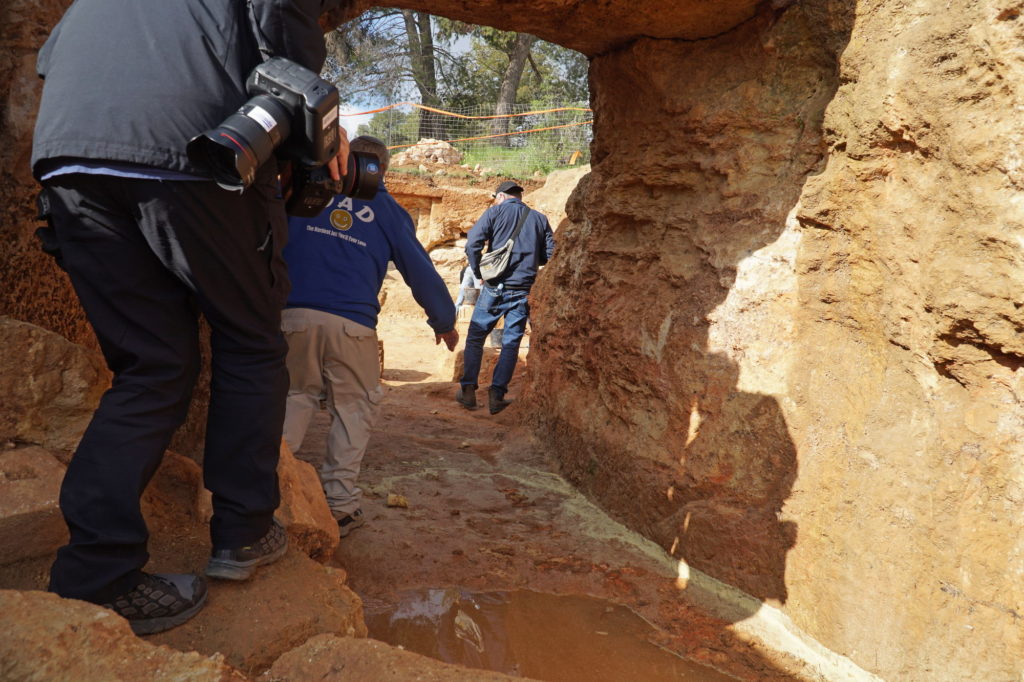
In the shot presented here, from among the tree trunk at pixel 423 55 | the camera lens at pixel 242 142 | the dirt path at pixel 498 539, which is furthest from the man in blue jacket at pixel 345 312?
the tree trunk at pixel 423 55

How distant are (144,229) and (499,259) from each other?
482 centimetres

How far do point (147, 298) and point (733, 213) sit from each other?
252 cm

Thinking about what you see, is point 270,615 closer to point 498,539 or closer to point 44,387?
point 44,387

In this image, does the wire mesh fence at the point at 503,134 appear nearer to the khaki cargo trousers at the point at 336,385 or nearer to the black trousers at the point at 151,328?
the khaki cargo trousers at the point at 336,385

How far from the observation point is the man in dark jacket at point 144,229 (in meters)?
1.66

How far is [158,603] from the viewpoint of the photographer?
176cm

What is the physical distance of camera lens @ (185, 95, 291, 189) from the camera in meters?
1.62

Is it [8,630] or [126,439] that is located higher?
[126,439]

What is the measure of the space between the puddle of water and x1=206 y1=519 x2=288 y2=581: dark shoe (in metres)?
0.64

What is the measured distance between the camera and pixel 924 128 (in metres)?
2.49

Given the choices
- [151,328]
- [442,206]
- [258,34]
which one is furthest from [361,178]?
[442,206]

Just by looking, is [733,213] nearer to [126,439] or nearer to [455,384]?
[126,439]

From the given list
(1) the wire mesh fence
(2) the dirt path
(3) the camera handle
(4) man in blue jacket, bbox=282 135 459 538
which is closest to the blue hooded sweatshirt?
(4) man in blue jacket, bbox=282 135 459 538

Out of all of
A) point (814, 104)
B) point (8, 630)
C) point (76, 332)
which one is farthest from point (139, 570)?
point (814, 104)
